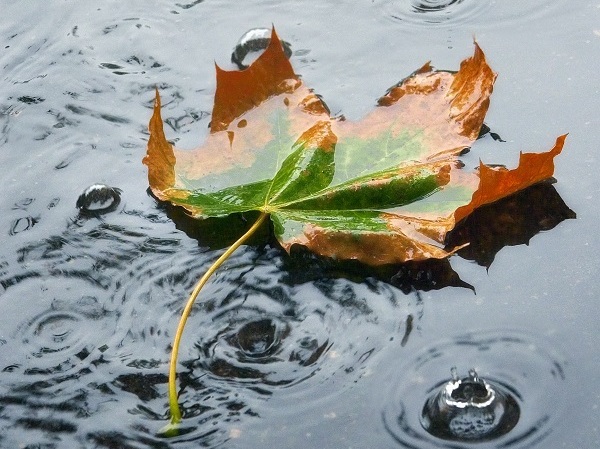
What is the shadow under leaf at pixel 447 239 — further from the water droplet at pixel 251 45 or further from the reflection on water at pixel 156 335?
the water droplet at pixel 251 45

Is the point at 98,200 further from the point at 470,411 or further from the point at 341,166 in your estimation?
the point at 470,411

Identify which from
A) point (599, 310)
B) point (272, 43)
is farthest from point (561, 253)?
point (272, 43)

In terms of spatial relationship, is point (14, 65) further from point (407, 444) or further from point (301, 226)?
point (407, 444)

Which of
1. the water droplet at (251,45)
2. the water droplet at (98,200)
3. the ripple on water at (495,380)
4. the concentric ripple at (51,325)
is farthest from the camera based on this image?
the water droplet at (251,45)

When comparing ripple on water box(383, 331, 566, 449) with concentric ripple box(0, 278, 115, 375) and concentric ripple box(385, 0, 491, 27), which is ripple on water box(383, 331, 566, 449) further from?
concentric ripple box(385, 0, 491, 27)

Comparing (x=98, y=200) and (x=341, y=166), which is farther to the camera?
(x=98, y=200)

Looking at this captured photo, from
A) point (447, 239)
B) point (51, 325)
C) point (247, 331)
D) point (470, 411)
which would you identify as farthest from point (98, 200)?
point (470, 411)

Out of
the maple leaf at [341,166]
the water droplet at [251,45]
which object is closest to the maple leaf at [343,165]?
the maple leaf at [341,166]
